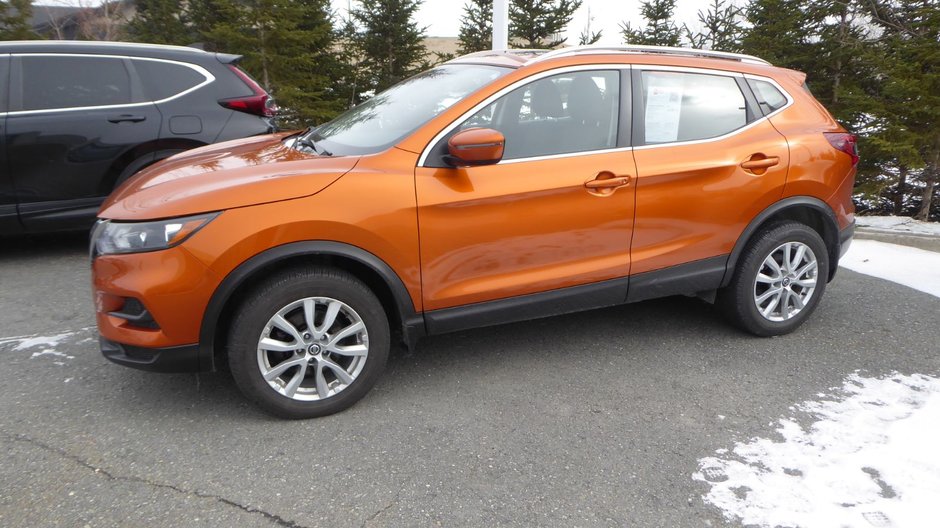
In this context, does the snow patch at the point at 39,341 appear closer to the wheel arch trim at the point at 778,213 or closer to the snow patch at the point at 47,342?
the snow patch at the point at 47,342

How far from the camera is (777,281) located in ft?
13.2

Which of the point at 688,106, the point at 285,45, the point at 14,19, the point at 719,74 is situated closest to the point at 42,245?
the point at 688,106

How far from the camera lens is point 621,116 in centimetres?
358

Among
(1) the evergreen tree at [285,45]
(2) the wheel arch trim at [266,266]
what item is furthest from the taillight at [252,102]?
(1) the evergreen tree at [285,45]

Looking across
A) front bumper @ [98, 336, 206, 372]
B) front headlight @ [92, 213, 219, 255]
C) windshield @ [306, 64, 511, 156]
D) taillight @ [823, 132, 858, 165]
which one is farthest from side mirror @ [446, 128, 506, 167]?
taillight @ [823, 132, 858, 165]

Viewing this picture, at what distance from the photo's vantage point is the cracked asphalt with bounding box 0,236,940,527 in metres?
2.53

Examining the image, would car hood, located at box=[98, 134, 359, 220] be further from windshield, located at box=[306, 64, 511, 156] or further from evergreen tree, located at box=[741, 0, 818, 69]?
evergreen tree, located at box=[741, 0, 818, 69]

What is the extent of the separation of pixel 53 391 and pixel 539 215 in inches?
103

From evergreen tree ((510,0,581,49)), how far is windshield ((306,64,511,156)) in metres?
14.3

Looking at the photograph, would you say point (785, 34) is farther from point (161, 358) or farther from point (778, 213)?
point (161, 358)

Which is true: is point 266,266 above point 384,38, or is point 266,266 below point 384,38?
below

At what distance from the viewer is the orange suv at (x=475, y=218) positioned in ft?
9.48

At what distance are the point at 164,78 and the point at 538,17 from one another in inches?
533

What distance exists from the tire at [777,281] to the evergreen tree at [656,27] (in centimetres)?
1464
